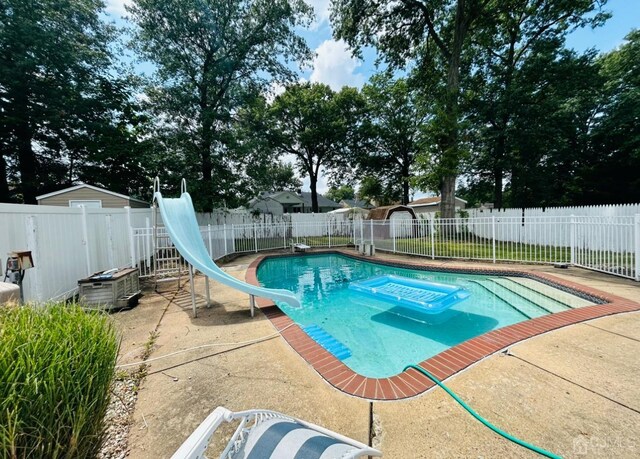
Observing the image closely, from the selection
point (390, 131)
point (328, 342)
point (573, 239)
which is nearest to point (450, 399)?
point (328, 342)

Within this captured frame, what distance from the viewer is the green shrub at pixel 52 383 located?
111 cm

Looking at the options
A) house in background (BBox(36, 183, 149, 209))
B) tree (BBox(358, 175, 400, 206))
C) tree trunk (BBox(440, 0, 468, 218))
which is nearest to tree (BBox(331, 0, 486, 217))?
tree trunk (BBox(440, 0, 468, 218))

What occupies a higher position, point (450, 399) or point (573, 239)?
point (573, 239)

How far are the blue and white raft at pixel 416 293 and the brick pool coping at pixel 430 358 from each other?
1412 millimetres

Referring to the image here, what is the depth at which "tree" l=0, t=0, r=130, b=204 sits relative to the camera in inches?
504

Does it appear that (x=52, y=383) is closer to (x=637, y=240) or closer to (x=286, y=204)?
(x=637, y=240)

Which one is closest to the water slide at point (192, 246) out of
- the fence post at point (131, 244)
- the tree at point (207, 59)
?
the fence post at point (131, 244)

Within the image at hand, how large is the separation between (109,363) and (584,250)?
9769 mm

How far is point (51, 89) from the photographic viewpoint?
46.1 ft

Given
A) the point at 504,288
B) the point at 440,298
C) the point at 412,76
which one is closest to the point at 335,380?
the point at 440,298

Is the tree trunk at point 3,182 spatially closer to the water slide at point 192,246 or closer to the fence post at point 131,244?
the fence post at point 131,244

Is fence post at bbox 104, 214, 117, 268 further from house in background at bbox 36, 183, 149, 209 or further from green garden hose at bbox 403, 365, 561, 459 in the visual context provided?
green garden hose at bbox 403, 365, 561, 459

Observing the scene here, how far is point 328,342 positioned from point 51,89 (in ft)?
66.2

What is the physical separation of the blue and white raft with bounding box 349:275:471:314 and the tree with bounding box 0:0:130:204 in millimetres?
17156
